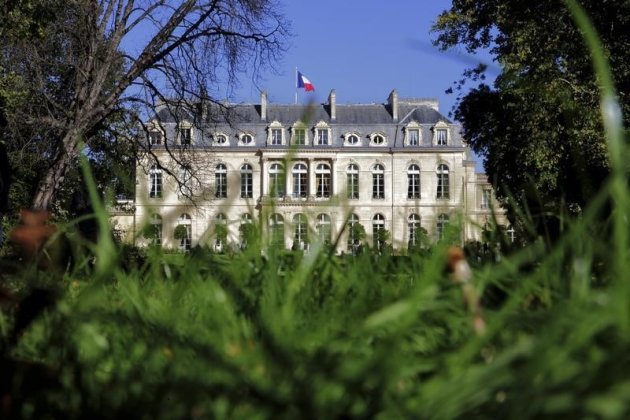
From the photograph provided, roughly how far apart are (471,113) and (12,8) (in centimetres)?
1068

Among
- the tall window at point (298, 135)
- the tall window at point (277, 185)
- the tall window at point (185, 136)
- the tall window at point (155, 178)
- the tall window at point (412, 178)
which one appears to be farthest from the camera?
the tall window at point (412, 178)

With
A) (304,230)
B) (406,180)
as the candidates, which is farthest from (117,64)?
(406,180)

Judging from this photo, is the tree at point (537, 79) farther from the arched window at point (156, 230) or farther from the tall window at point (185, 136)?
the arched window at point (156, 230)

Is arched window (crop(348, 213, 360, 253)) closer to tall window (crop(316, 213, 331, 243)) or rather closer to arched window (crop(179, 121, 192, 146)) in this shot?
tall window (crop(316, 213, 331, 243))

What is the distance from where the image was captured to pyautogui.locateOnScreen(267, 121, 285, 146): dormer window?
63.9 m

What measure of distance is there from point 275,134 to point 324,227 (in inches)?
2488

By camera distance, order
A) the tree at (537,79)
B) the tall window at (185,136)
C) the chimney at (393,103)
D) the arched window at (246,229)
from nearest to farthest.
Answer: the arched window at (246,229)
the tree at (537,79)
the tall window at (185,136)
the chimney at (393,103)

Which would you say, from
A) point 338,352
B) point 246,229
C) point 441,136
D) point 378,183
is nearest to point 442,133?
point 441,136

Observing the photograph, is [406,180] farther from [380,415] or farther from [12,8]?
[380,415]

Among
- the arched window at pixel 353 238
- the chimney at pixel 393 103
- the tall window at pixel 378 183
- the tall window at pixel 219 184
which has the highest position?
the chimney at pixel 393 103

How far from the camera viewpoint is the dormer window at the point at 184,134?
61.3 feet

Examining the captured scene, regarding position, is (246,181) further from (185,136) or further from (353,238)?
(353,238)

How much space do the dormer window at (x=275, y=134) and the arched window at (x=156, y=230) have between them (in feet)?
205

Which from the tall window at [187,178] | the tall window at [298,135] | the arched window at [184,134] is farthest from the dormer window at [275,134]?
the tall window at [298,135]
